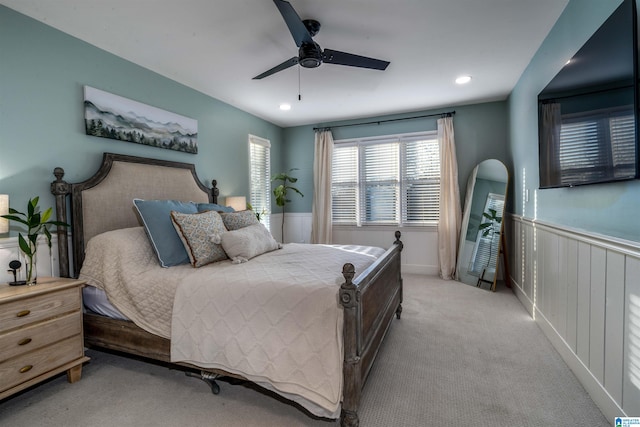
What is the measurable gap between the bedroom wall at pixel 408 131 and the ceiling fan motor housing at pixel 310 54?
3.09 m

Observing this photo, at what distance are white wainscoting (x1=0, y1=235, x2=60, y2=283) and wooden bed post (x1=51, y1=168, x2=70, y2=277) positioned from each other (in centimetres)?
7

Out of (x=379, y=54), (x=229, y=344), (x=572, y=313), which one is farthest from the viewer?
(x=379, y=54)

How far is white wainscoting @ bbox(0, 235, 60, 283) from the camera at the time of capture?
2.18 metres

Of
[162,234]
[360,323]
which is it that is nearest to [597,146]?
[360,323]

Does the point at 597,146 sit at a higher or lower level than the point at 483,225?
higher

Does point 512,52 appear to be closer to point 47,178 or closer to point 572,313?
point 572,313

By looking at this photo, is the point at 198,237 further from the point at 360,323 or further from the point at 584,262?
the point at 584,262

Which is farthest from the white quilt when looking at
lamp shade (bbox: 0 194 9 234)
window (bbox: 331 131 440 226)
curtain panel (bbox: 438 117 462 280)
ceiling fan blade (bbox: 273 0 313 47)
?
window (bbox: 331 131 440 226)

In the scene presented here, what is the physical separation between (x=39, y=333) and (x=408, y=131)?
4.94m

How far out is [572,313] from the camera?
2.18 m

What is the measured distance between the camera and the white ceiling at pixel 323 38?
2.29 metres

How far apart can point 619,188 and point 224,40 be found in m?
2.97

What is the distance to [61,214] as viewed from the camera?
7.98 feet

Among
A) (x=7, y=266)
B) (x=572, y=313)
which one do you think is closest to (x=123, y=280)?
(x=7, y=266)
